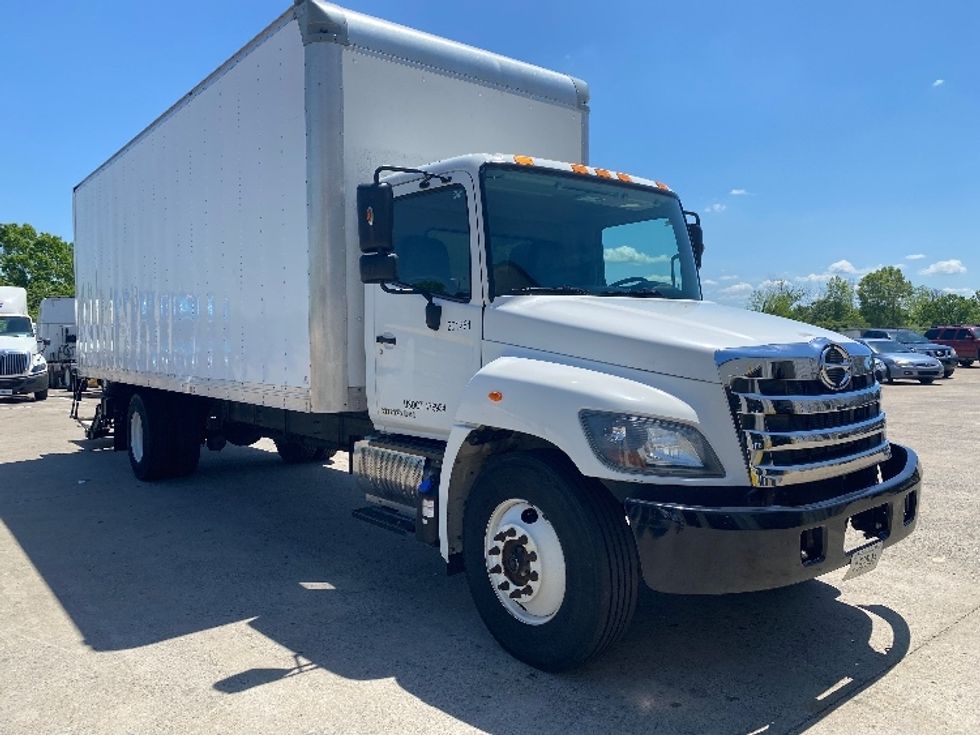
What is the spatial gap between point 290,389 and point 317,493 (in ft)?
9.62

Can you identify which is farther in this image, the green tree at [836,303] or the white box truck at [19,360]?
the green tree at [836,303]

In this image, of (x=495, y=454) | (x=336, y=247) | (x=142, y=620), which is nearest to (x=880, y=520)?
(x=495, y=454)

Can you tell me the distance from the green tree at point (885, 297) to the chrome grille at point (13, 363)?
85.5 m

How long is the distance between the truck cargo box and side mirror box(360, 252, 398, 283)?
77 centimetres

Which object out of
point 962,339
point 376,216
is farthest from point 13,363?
point 962,339

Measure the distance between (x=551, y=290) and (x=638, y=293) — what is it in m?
0.61

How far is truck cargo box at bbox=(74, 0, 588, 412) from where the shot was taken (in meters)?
5.31

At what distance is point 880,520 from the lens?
12.7ft

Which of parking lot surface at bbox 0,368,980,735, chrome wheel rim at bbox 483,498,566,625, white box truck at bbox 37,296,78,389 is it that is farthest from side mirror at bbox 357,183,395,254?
white box truck at bbox 37,296,78,389

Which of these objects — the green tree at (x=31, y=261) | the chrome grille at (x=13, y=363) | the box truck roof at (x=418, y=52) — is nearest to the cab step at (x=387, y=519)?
the box truck roof at (x=418, y=52)

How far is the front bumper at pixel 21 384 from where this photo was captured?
2052 cm

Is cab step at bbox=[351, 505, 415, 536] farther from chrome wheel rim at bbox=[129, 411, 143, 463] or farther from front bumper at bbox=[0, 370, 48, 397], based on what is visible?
front bumper at bbox=[0, 370, 48, 397]

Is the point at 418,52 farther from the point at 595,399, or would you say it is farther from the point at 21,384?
the point at 21,384

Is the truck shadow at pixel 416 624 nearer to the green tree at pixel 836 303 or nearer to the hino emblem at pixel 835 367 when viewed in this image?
the hino emblem at pixel 835 367
